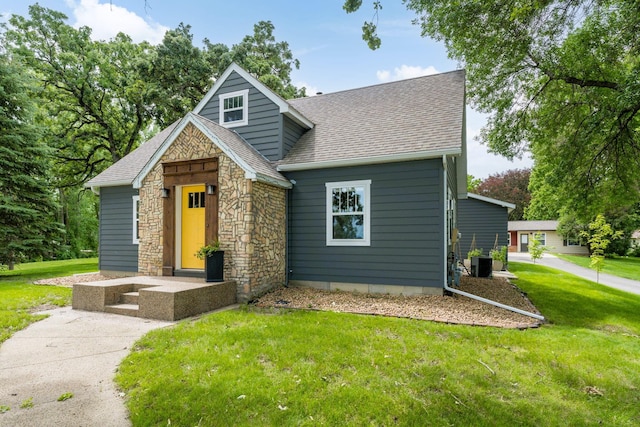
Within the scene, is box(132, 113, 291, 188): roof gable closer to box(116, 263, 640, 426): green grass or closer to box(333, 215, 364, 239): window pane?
box(333, 215, 364, 239): window pane

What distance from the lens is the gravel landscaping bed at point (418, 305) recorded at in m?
6.02

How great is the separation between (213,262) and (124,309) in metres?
1.86

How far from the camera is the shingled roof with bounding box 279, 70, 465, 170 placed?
7.79 metres

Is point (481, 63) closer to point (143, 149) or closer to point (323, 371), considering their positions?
point (323, 371)

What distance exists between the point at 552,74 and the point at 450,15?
11.7ft

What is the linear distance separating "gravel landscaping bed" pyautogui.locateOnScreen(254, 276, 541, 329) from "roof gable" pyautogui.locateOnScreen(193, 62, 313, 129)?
16.2ft

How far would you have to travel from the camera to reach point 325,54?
325 inches

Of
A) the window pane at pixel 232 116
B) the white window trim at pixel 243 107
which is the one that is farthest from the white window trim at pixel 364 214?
the window pane at pixel 232 116

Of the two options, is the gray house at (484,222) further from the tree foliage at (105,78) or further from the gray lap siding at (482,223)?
the tree foliage at (105,78)

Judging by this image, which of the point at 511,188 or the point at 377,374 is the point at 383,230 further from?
the point at 511,188

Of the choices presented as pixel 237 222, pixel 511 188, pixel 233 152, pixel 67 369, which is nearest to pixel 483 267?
pixel 237 222

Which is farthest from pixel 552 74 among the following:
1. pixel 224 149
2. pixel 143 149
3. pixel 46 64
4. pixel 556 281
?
pixel 46 64

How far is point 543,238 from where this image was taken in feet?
116

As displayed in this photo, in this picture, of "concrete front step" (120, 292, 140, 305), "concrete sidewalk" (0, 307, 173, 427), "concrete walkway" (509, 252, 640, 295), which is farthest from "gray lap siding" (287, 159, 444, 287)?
"concrete walkway" (509, 252, 640, 295)
